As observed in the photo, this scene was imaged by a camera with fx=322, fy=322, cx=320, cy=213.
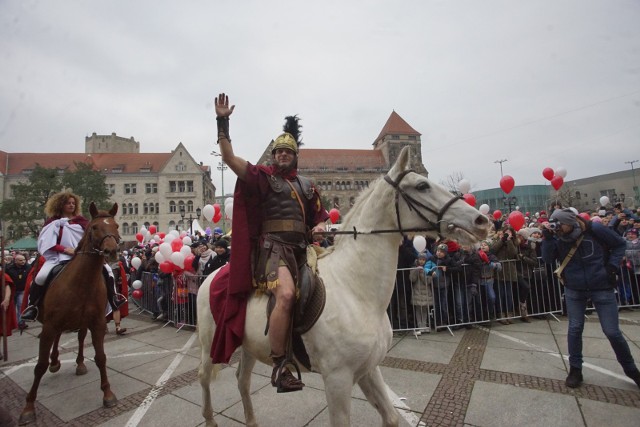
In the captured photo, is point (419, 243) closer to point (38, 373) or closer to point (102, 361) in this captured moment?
point (102, 361)

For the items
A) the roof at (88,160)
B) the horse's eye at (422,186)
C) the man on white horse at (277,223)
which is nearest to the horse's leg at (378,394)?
the man on white horse at (277,223)

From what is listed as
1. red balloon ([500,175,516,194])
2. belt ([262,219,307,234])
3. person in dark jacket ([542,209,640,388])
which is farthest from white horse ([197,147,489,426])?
red balloon ([500,175,516,194])

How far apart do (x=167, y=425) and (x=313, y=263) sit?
289 centimetres

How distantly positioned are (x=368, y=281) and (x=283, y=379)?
Result: 1.04 meters

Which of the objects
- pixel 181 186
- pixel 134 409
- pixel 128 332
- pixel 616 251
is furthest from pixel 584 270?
pixel 181 186

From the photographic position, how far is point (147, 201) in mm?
59781

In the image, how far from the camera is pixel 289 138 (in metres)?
3.14

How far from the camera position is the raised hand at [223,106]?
Answer: 266cm

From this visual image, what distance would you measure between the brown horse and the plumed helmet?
281 cm

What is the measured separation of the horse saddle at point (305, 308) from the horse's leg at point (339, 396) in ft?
1.11

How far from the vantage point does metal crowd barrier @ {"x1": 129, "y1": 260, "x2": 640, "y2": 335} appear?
7.38 meters

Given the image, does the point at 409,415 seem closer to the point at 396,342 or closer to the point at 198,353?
the point at 396,342

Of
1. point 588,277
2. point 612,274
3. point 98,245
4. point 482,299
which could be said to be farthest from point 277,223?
point 482,299

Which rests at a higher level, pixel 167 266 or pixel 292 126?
pixel 292 126
